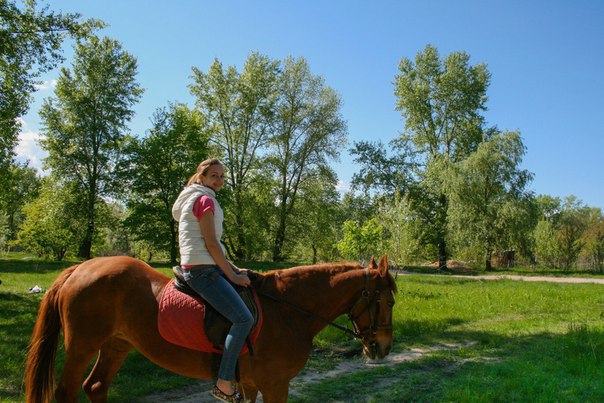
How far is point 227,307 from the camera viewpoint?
393 cm

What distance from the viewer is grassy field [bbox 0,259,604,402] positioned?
19.9ft

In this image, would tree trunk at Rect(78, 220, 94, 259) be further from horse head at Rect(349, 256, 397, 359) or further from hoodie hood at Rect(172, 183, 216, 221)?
horse head at Rect(349, 256, 397, 359)

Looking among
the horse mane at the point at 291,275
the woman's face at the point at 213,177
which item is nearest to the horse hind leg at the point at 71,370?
the horse mane at the point at 291,275

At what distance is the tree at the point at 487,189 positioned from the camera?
36.1 meters

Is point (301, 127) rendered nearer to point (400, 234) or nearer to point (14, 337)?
point (400, 234)

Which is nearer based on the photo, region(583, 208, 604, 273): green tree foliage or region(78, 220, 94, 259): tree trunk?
region(78, 220, 94, 259): tree trunk

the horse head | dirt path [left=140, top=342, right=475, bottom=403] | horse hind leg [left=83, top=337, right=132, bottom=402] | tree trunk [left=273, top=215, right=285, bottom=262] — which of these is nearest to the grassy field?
dirt path [left=140, top=342, right=475, bottom=403]

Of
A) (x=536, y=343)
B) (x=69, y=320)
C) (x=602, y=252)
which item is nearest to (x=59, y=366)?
(x=69, y=320)

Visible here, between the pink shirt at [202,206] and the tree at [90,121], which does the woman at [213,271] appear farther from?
the tree at [90,121]

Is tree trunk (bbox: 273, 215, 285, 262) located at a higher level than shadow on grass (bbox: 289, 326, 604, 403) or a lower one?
higher

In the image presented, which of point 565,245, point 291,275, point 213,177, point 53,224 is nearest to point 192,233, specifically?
point 213,177

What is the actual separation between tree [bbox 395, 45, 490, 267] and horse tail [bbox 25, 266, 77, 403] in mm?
39328

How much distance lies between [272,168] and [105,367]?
35175 mm

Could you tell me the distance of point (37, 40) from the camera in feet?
45.3
